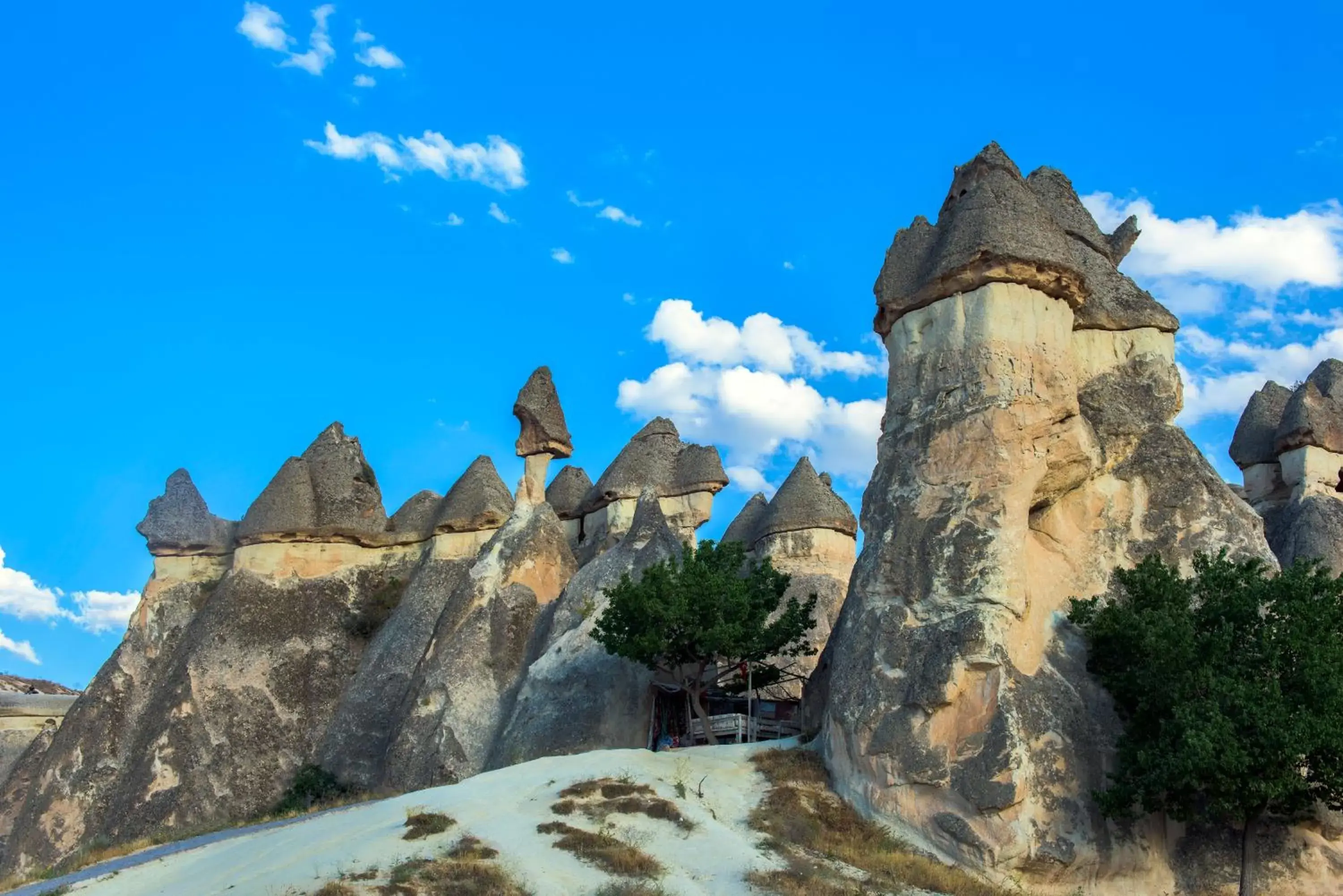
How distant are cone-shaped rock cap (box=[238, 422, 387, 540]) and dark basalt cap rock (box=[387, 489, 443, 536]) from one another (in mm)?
387

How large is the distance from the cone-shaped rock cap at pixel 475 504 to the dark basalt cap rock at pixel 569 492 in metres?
3.19

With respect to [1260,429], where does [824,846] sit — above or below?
below

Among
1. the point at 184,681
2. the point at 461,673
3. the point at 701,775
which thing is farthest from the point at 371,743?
the point at 701,775

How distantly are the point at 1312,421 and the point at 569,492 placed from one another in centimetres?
1791

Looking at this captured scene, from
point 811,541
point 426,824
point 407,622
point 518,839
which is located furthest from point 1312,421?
point 426,824

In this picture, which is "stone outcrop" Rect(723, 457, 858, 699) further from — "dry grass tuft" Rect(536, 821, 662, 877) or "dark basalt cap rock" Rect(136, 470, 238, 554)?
"dry grass tuft" Rect(536, 821, 662, 877)

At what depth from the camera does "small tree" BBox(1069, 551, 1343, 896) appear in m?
14.7

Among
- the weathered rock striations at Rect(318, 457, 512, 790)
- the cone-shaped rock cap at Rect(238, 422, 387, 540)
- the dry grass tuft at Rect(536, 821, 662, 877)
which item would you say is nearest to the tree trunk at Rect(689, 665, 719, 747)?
the dry grass tuft at Rect(536, 821, 662, 877)

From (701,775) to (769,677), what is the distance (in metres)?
5.17

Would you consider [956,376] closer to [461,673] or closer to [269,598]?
[461,673]

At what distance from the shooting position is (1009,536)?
17531 mm

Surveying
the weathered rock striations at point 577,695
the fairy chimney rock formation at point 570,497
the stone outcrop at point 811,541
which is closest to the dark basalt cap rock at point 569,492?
the fairy chimney rock formation at point 570,497

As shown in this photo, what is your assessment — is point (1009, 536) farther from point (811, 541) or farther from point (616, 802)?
point (811, 541)

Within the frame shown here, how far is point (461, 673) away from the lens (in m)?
24.8
